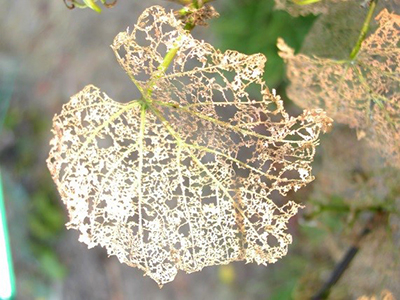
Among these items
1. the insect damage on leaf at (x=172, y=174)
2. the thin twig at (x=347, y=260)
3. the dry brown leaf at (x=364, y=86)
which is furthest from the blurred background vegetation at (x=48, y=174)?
the insect damage on leaf at (x=172, y=174)

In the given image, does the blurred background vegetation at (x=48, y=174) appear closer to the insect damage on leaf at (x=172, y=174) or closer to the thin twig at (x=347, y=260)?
the thin twig at (x=347, y=260)

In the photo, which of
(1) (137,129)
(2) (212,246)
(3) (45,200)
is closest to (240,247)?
(2) (212,246)

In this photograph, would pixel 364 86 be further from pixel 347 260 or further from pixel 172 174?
pixel 347 260

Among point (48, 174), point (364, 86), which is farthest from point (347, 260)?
point (48, 174)

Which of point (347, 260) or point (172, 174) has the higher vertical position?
point (172, 174)

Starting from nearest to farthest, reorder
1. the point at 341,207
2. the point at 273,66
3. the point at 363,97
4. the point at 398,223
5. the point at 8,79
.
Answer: the point at 363,97, the point at 398,223, the point at 341,207, the point at 273,66, the point at 8,79

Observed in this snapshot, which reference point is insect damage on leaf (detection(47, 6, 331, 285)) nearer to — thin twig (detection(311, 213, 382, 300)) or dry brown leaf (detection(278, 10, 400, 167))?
dry brown leaf (detection(278, 10, 400, 167))

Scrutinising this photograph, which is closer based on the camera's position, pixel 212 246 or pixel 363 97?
pixel 212 246

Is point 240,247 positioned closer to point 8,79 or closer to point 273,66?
point 273,66
